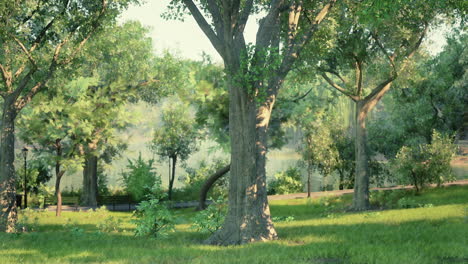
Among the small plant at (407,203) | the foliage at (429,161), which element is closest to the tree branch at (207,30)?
the small plant at (407,203)

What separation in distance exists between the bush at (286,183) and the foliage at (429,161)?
1531 cm

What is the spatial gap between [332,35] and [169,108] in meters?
24.9

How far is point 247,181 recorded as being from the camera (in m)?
12.4

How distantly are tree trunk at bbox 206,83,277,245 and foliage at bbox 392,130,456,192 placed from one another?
15.5 meters

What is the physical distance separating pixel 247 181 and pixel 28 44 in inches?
492

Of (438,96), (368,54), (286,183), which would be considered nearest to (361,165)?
(368,54)

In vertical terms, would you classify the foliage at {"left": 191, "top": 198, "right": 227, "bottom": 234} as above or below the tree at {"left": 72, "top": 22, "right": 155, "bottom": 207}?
below

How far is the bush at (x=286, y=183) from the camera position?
136 feet

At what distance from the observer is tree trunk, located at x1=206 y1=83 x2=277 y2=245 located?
→ 40.5 feet

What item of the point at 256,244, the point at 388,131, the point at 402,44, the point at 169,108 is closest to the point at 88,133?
the point at 169,108

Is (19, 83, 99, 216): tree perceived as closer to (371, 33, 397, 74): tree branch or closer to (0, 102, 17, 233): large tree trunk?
(0, 102, 17, 233): large tree trunk

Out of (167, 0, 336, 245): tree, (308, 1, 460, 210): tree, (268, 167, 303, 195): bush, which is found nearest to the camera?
(167, 0, 336, 245): tree

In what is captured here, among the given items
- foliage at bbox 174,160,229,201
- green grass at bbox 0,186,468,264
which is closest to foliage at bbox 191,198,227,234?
green grass at bbox 0,186,468,264

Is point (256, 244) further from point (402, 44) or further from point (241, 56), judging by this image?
point (402, 44)
